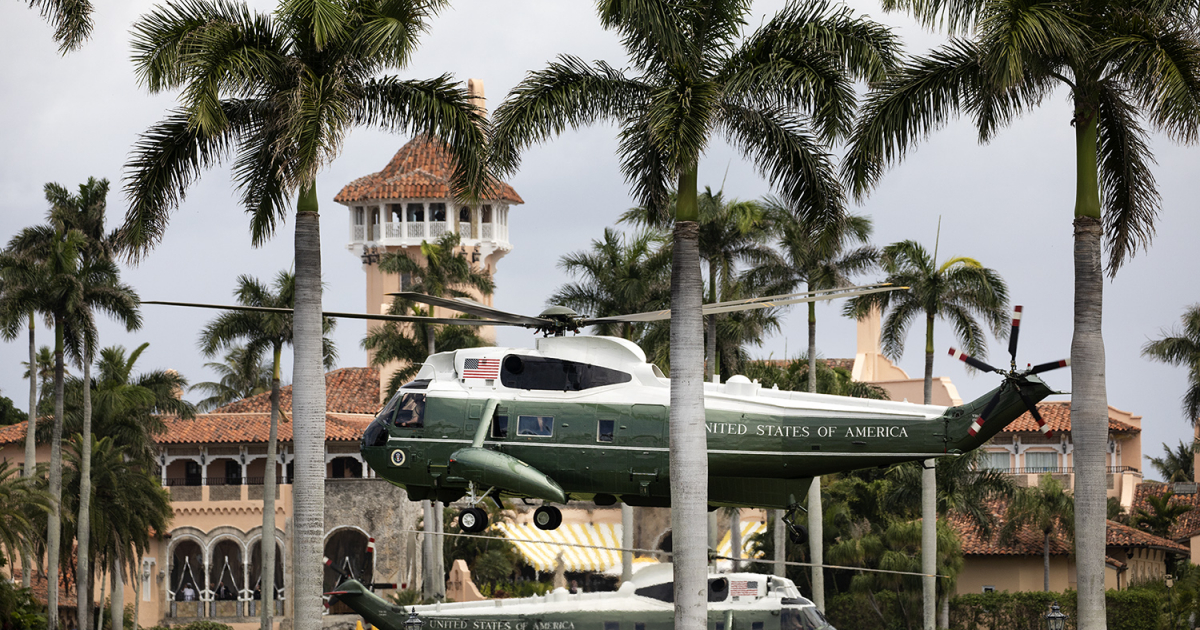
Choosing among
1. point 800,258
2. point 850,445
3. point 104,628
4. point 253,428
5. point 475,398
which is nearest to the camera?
point 850,445

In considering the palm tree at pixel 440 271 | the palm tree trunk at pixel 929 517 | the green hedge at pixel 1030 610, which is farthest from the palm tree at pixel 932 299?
the palm tree at pixel 440 271

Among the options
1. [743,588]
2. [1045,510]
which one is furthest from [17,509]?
[1045,510]

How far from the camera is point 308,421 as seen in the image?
23.7 metres

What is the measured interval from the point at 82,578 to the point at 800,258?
29103 millimetres

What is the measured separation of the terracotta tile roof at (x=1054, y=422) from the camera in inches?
2862

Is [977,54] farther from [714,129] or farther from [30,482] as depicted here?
[30,482]

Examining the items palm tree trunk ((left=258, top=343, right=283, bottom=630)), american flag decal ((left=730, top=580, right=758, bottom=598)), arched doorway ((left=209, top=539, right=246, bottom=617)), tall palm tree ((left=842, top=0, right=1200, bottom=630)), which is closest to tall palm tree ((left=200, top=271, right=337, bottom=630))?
palm tree trunk ((left=258, top=343, right=283, bottom=630))

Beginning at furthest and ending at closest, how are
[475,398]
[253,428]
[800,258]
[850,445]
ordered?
[253,428] < [800,258] < [475,398] < [850,445]

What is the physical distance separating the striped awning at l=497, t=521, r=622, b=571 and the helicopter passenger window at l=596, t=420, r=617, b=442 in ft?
136

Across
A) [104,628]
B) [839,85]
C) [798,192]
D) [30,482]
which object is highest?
[839,85]

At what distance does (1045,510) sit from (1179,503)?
17.0 metres

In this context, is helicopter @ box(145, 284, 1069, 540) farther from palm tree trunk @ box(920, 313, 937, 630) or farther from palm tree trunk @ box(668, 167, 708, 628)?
palm tree trunk @ box(920, 313, 937, 630)

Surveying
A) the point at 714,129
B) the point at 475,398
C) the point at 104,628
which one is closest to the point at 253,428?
the point at 104,628

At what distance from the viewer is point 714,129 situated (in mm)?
24031
